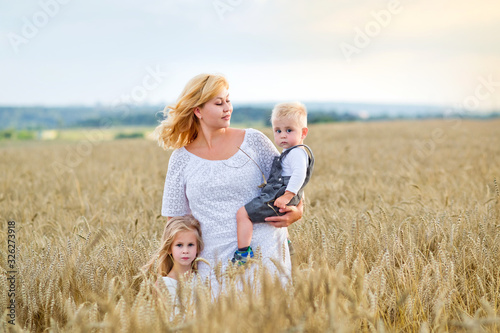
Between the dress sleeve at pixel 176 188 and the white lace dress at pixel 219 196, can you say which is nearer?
the white lace dress at pixel 219 196

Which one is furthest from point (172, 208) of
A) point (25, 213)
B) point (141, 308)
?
point (25, 213)

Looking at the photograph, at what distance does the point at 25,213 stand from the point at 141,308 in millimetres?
3658

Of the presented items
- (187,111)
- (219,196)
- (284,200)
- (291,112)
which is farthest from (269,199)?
(187,111)

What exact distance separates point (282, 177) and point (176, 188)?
717mm

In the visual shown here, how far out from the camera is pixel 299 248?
3.06 meters

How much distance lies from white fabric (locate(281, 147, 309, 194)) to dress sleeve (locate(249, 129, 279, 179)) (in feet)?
0.78

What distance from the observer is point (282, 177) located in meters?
2.88

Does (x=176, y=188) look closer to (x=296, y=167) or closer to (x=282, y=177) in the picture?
(x=282, y=177)

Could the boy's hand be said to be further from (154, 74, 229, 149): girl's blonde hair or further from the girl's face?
(154, 74, 229, 149): girl's blonde hair

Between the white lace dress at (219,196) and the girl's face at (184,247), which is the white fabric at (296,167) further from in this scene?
the girl's face at (184,247)

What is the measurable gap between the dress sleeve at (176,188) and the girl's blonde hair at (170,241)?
7 cm

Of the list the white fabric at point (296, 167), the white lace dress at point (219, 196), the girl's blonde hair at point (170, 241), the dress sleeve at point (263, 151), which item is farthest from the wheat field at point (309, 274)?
the dress sleeve at point (263, 151)

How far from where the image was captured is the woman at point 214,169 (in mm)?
2871

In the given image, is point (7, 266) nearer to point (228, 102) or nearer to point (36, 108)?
point (228, 102)
